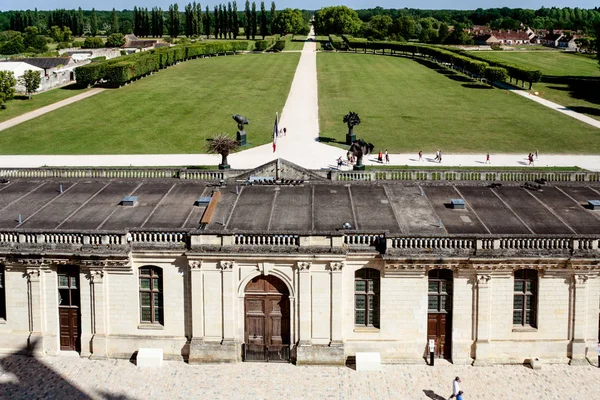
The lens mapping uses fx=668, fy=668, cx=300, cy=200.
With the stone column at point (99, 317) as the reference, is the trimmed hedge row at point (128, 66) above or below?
above

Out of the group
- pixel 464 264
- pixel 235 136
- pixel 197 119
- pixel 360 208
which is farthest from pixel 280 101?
pixel 464 264

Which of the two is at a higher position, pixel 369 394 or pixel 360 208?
pixel 360 208

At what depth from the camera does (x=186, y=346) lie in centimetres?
2983

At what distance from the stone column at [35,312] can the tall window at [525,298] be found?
2105 cm

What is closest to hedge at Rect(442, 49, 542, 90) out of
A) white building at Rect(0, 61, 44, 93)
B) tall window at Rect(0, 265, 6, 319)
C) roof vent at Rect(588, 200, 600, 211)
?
white building at Rect(0, 61, 44, 93)

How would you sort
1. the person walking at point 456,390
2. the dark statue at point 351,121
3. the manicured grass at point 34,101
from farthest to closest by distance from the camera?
1. the manicured grass at point 34,101
2. the dark statue at point 351,121
3. the person walking at point 456,390

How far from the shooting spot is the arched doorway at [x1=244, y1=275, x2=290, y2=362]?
2961 centimetres

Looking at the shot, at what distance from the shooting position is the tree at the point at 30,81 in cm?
11038

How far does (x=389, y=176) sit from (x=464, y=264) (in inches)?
545

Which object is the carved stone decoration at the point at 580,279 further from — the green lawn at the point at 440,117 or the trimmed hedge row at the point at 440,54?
the trimmed hedge row at the point at 440,54

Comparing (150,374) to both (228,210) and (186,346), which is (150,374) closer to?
(186,346)

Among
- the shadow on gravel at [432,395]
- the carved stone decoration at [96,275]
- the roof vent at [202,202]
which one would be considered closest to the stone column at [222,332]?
the carved stone decoration at [96,275]

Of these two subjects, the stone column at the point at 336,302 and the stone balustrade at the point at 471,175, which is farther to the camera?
the stone balustrade at the point at 471,175

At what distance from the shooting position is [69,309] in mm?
30141
